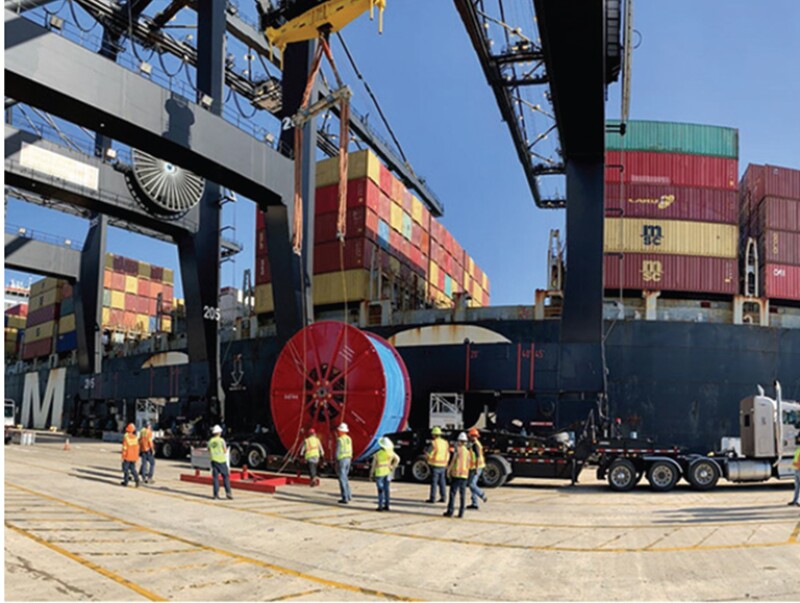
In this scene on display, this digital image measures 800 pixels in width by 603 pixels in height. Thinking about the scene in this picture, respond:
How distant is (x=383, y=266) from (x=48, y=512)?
2600 centimetres

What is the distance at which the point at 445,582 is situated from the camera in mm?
7719

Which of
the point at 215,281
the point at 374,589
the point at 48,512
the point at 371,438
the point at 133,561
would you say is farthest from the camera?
the point at 215,281

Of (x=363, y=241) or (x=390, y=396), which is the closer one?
(x=390, y=396)

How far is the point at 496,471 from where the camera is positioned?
1791cm

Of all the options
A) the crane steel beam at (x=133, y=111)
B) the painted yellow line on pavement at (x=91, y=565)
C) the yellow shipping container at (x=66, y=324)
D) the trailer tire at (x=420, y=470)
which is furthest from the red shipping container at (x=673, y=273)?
the yellow shipping container at (x=66, y=324)

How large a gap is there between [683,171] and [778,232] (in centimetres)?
505

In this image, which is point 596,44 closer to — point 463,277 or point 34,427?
point 463,277

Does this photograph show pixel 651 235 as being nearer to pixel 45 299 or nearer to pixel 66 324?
pixel 66 324

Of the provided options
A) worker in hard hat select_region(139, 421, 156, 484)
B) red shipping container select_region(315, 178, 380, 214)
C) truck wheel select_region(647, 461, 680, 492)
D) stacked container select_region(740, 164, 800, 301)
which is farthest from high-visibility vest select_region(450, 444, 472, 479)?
stacked container select_region(740, 164, 800, 301)

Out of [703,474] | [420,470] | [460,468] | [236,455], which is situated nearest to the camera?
[460,468]

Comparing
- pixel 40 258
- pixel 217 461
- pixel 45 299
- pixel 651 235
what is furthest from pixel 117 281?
pixel 217 461

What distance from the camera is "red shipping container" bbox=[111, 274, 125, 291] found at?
190 feet

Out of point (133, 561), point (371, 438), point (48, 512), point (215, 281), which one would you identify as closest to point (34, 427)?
point (215, 281)

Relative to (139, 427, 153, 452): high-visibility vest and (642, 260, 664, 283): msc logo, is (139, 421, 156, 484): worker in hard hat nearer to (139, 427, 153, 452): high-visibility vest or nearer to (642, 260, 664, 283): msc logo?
(139, 427, 153, 452): high-visibility vest
